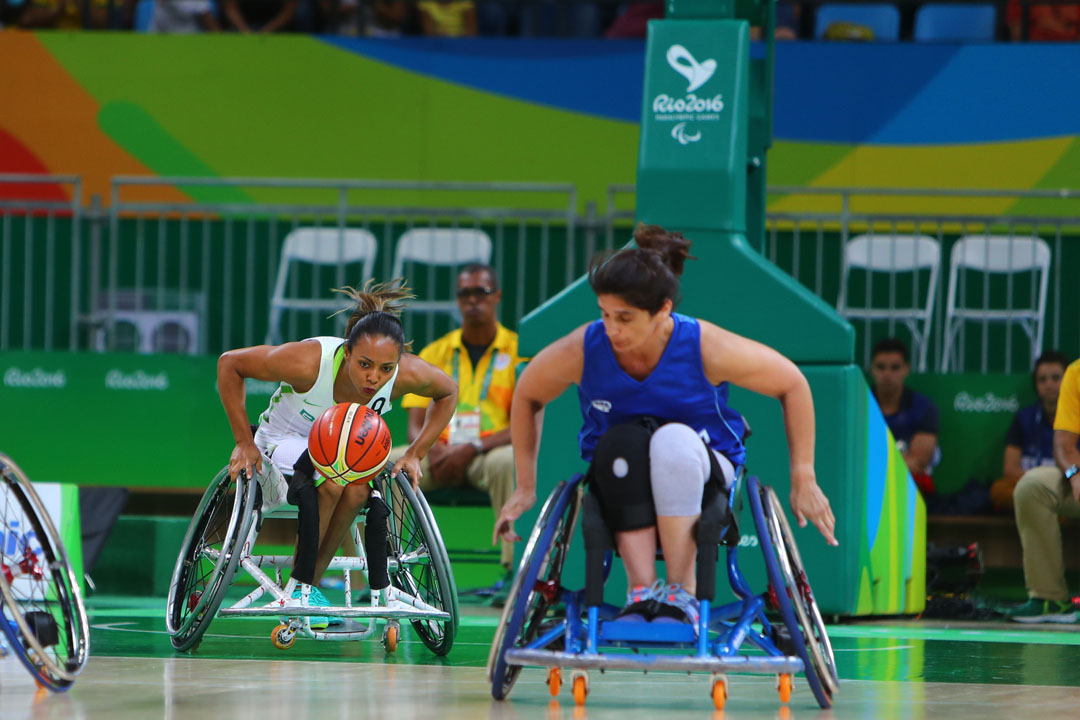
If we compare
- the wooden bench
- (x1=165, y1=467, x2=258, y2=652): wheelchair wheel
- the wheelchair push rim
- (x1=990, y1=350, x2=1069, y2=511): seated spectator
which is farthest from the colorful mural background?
the wheelchair push rim

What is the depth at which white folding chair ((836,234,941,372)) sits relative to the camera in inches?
368

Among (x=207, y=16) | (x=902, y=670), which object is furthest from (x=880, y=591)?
(x=207, y=16)

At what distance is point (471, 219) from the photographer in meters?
10.4

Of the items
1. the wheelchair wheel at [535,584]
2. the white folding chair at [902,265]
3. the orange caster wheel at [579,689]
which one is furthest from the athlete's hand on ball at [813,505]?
the white folding chair at [902,265]

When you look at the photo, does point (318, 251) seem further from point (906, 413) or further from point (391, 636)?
point (391, 636)

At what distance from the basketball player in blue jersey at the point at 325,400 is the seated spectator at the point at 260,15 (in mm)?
6331

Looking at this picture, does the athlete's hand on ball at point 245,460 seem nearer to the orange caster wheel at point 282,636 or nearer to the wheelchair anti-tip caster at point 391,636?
the orange caster wheel at point 282,636

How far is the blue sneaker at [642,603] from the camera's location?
3.98 metres

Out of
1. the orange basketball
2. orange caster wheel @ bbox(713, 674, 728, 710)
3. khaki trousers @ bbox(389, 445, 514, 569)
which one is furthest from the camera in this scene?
khaki trousers @ bbox(389, 445, 514, 569)

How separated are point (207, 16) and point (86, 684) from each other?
8168 mm

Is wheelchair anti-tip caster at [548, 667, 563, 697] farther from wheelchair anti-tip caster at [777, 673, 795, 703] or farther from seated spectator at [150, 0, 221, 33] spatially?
seated spectator at [150, 0, 221, 33]

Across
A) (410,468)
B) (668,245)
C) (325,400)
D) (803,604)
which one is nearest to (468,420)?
(325,400)

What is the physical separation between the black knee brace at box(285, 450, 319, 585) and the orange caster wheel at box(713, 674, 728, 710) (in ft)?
5.28

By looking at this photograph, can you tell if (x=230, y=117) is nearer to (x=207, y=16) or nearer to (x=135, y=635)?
(x=207, y=16)
